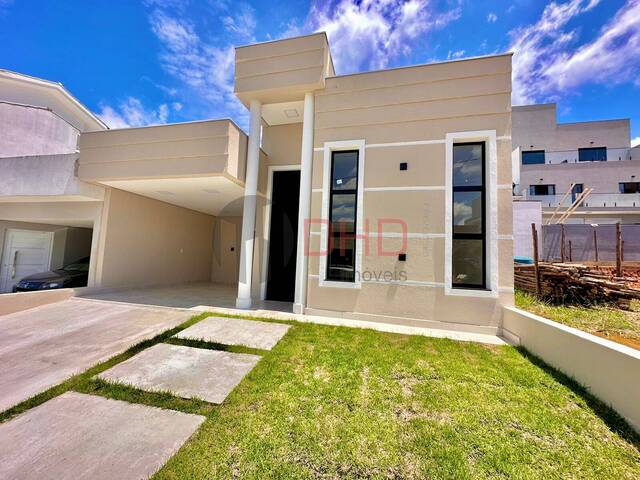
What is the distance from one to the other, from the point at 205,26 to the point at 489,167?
776 cm

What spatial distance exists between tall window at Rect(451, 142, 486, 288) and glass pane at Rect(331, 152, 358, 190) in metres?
2.04

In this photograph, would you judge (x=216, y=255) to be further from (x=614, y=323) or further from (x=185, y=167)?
(x=614, y=323)

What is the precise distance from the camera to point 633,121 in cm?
2086

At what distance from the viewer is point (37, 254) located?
8.34 m

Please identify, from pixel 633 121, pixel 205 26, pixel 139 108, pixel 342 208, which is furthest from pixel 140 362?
pixel 633 121

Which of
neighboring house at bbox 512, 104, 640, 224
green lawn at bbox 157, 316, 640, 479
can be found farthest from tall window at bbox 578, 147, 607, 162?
green lawn at bbox 157, 316, 640, 479

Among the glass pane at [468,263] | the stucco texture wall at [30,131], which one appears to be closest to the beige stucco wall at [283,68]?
the glass pane at [468,263]

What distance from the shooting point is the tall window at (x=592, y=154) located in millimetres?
21422

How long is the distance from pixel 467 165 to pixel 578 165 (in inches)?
933

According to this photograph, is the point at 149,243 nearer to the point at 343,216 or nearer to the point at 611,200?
the point at 343,216

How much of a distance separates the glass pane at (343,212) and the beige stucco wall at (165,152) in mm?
2344

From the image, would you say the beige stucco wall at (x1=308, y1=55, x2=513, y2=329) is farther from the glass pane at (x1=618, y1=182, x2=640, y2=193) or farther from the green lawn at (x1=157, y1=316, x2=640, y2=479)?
the glass pane at (x1=618, y1=182, x2=640, y2=193)

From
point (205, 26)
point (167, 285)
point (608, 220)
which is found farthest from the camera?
point (608, 220)

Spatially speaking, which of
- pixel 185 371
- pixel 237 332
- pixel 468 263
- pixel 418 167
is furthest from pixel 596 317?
pixel 185 371
